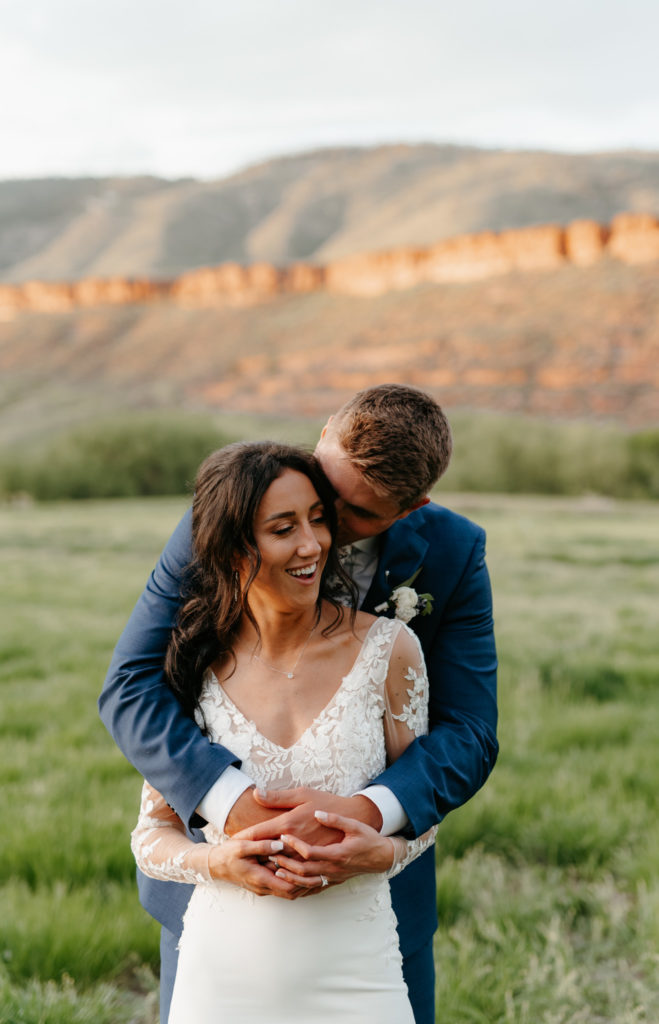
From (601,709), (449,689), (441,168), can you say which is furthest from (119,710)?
(441,168)

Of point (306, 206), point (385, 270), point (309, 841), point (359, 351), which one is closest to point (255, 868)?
point (309, 841)

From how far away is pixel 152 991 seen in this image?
133 inches

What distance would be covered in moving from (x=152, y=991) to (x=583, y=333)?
66197 mm

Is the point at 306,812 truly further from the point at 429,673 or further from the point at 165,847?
the point at 429,673

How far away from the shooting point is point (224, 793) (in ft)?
7.61

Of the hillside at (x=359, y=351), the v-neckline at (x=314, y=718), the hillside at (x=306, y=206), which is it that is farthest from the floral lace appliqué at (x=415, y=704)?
the hillside at (x=306, y=206)

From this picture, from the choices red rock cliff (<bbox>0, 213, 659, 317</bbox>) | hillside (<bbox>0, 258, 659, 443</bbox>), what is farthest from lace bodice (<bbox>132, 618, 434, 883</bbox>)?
red rock cliff (<bbox>0, 213, 659, 317</bbox>)

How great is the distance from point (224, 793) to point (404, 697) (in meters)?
0.56

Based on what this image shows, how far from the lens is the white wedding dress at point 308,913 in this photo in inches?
88.6

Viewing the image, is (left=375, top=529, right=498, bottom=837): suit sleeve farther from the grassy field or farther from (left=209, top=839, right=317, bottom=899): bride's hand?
the grassy field

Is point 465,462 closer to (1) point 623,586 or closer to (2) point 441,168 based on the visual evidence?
(1) point 623,586

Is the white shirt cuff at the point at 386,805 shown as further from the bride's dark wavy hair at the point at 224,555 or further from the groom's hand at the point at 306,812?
the bride's dark wavy hair at the point at 224,555

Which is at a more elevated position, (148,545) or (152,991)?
(152,991)

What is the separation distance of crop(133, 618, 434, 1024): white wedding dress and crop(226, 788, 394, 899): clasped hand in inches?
4.7
